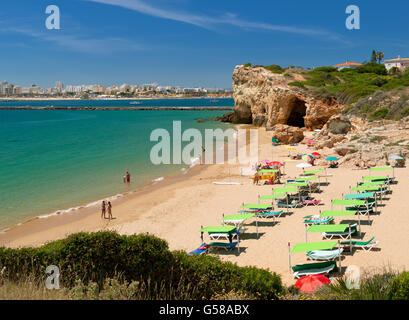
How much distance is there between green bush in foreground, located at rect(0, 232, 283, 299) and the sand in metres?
3.68

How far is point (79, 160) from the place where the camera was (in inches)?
1378

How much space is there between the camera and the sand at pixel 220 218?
11898mm

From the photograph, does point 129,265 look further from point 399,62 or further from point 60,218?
point 399,62

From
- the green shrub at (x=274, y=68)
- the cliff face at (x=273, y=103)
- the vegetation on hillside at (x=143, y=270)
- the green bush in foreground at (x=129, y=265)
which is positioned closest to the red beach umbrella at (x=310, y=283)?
the vegetation on hillside at (x=143, y=270)

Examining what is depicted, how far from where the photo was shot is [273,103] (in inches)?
1999

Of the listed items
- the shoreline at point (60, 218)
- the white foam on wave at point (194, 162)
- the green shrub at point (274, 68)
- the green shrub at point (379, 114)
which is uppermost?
the green shrub at point (274, 68)

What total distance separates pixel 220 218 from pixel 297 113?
3988cm

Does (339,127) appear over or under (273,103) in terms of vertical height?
under

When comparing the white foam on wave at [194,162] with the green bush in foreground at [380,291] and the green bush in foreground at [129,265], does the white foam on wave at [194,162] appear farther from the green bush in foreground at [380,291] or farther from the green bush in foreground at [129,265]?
the green bush in foreground at [380,291]

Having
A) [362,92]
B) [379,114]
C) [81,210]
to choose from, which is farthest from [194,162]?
[362,92]

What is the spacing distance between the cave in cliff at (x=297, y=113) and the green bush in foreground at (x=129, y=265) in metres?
45.6

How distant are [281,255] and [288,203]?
620cm
